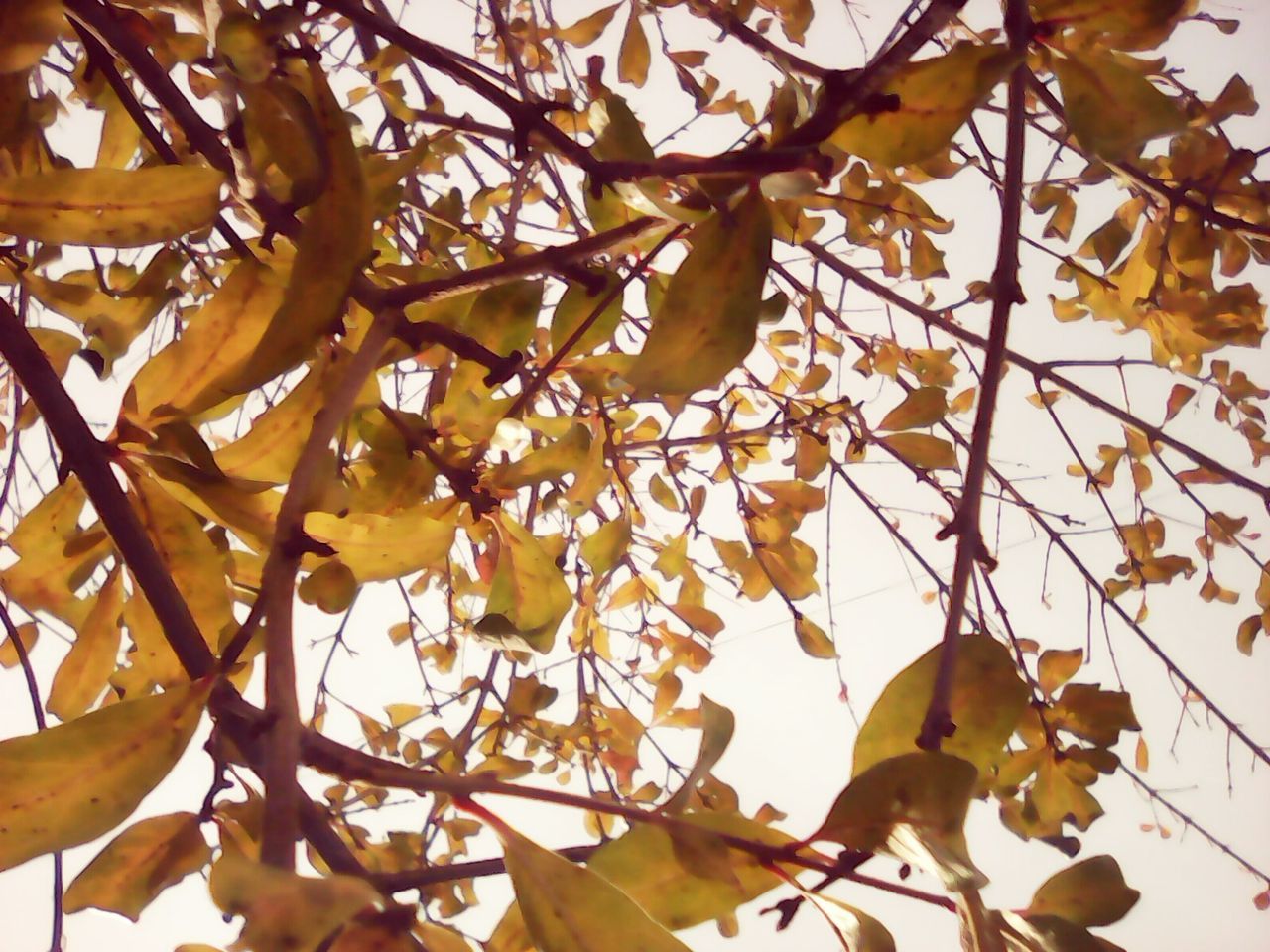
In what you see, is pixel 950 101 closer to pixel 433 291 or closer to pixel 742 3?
pixel 433 291

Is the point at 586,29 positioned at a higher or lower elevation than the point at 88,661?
higher

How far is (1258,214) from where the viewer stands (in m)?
0.43

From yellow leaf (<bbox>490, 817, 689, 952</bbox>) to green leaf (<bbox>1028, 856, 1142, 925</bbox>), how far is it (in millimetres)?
126

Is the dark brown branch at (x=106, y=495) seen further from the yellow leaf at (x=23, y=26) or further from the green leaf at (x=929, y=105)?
the green leaf at (x=929, y=105)

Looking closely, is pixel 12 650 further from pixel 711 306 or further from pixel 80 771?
pixel 711 306

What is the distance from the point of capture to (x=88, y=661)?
370 millimetres

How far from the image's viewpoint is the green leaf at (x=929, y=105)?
23 centimetres

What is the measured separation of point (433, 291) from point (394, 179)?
66mm

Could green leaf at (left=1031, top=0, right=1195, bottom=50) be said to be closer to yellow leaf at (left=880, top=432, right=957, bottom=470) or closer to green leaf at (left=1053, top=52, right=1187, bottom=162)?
green leaf at (left=1053, top=52, right=1187, bottom=162)

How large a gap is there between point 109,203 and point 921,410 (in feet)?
1.29

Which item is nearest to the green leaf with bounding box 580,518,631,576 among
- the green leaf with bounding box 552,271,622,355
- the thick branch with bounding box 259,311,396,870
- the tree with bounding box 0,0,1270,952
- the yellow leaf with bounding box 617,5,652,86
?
the tree with bounding box 0,0,1270,952

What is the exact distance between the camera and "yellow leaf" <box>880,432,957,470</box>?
20.7 inches

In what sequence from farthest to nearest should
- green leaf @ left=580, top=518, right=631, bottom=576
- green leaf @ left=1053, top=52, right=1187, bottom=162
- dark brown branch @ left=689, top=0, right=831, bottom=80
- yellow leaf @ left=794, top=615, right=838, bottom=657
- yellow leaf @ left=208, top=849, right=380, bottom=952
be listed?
yellow leaf @ left=794, top=615, right=838, bottom=657
green leaf @ left=580, top=518, right=631, bottom=576
dark brown branch @ left=689, top=0, right=831, bottom=80
green leaf @ left=1053, top=52, right=1187, bottom=162
yellow leaf @ left=208, top=849, right=380, bottom=952

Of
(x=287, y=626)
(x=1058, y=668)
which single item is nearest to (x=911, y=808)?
(x=287, y=626)
